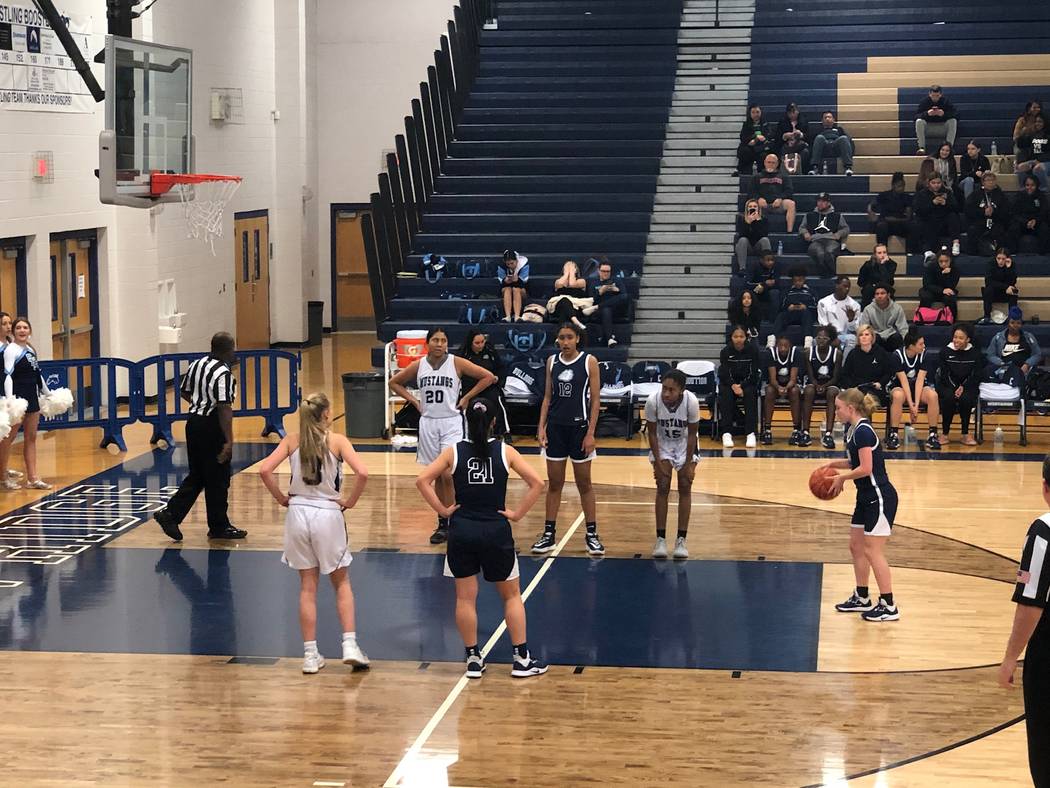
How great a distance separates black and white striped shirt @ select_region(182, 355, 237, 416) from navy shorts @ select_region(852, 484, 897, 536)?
5404 millimetres

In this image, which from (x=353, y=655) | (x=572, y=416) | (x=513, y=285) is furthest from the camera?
(x=513, y=285)

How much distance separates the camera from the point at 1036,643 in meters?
5.82

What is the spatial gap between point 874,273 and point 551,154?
709 centimetres

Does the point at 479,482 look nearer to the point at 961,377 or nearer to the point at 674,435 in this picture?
the point at 674,435

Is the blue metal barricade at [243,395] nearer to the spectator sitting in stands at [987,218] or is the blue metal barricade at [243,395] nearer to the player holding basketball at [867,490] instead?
the player holding basketball at [867,490]

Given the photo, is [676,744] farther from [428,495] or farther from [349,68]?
[349,68]

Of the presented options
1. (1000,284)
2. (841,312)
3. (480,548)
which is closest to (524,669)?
(480,548)

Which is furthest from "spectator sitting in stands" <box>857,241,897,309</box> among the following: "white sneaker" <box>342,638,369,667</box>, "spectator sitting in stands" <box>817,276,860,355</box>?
"white sneaker" <box>342,638,369,667</box>

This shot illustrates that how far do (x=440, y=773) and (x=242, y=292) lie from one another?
19.9 meters

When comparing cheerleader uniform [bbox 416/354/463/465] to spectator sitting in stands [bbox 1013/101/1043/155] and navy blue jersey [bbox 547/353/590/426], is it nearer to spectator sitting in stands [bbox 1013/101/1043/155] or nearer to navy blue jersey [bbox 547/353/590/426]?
navy blue jersey [bbox 547/353/590/426]

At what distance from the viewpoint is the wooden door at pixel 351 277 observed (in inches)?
1185

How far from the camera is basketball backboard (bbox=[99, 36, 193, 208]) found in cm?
1444

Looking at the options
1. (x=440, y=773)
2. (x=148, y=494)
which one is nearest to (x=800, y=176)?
(x=148, y=494)

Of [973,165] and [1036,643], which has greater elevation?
[973,165]
